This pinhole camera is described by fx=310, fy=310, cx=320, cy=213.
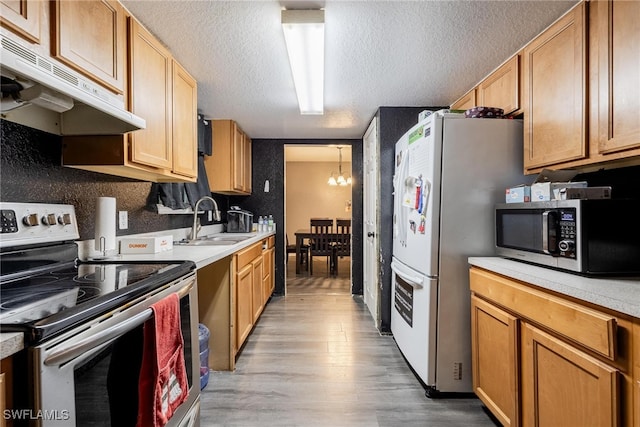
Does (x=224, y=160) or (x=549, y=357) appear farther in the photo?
(x=224, y=160)

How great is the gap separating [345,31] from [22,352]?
1.83 m

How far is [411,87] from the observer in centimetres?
248

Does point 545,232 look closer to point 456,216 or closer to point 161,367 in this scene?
point 456,216

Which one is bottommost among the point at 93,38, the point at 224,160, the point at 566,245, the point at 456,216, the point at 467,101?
the point at 566,245

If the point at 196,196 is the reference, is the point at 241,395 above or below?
below

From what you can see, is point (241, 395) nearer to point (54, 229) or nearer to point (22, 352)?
point (54, 229)

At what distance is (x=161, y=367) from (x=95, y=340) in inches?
11.6

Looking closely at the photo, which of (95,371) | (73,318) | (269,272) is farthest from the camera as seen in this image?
(269,272)

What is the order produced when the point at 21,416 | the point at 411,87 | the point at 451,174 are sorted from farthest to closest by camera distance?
the point at 411,87, the point at 451,174, the point at 21,416

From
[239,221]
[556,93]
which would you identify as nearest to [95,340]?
[556,93]

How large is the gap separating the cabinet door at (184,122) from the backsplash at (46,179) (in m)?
0.38

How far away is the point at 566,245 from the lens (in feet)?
4.28

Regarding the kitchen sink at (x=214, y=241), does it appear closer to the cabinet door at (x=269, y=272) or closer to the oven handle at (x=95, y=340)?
the cabinet door at (x=269, y=272)

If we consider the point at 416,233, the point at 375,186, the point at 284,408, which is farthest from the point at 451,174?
the point at 284,408
